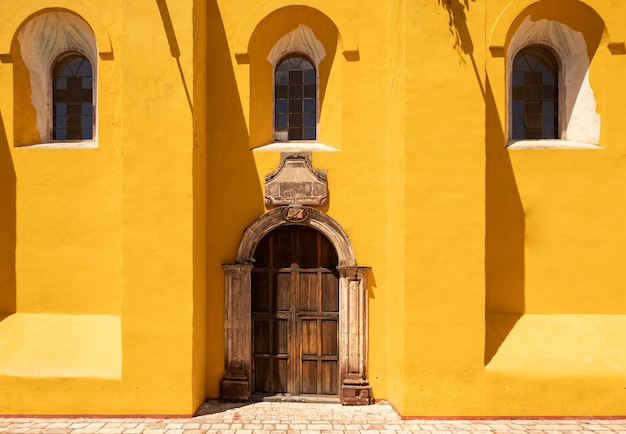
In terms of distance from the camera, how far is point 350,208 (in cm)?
586

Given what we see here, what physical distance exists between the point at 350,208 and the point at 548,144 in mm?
3098

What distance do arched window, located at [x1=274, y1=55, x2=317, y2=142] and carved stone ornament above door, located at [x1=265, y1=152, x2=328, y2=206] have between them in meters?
0.58

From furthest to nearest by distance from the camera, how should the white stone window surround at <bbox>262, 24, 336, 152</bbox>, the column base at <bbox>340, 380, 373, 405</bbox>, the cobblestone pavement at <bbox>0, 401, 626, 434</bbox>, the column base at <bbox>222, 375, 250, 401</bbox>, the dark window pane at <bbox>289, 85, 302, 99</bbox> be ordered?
1. the dark window pane at <bbox>289, 85, 302, 99</bbox>
2. the white stone window surround at <bbox>262, 24, 336, 152</bbox>
3. the column base at <bbox>222, 375, 250, 401</bbox>
4. the column base at <bbox>340, 380, 373, 405</bbox>
5. the cobblestone pavement at <bbox>0, 401, 626, 434</bbox>

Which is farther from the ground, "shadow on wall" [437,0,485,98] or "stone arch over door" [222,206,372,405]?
"shadow on wall" [437,0,485,98]

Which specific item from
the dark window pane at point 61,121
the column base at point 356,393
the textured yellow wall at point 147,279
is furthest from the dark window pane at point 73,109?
the column base at point 356,393

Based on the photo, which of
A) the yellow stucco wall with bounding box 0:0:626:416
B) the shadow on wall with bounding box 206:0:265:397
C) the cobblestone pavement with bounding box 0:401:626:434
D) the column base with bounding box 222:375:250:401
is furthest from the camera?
the shadow on wall with bounding box 206:0:265:397

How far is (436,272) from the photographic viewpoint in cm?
513

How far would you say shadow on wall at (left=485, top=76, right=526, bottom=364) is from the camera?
566cm

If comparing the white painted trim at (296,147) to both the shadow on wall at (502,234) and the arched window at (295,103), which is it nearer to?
the arched window at (295,103)

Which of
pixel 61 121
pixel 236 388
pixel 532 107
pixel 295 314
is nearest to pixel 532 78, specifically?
pixel 532 107

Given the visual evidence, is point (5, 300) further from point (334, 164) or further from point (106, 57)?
point (334, 164)

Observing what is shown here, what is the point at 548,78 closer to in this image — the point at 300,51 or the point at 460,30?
the point at 460,30

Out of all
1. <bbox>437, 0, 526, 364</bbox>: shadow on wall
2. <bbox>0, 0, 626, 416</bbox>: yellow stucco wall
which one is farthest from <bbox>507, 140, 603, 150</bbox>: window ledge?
<bbox>437, 0, 526, 364</bbox>: shadow on wall

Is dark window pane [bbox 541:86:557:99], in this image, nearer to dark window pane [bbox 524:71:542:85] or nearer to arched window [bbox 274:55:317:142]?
dark window pane [bbox 524:71:542:85]
